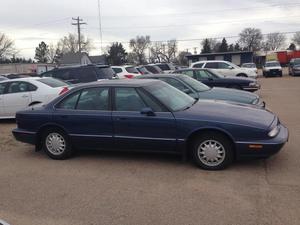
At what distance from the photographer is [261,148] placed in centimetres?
586

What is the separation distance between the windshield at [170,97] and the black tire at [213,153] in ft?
2.30

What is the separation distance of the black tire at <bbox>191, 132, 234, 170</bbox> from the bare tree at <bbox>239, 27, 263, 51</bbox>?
114090mm

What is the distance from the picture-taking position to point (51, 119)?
281 inches

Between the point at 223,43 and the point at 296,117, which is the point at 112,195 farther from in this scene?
the point at 223,43

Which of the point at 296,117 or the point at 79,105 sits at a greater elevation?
the point at 79,105

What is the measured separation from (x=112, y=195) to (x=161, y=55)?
116m

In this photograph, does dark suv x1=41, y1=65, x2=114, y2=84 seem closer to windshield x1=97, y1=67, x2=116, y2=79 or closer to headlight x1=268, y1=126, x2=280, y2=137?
windshield x1=97, y1=67, x2=116, y2=79

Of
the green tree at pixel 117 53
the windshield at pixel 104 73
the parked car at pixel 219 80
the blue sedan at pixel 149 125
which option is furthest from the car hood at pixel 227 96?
the green tree at pixel 117 53

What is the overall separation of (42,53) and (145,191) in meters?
122

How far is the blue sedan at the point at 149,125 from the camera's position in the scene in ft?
19.7

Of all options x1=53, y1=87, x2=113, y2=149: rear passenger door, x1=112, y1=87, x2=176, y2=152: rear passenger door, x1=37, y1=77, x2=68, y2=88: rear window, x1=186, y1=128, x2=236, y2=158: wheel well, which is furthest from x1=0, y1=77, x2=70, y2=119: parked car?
x1=186, y1=128, x2=236, y2=158: wheel well

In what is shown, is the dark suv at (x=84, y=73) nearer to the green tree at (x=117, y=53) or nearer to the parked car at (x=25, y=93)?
the parked car at (x=25, y=93)

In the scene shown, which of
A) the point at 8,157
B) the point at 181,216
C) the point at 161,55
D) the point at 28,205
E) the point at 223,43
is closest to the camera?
the point at 181,216

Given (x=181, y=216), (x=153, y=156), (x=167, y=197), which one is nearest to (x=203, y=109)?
(x=153, y=156)
